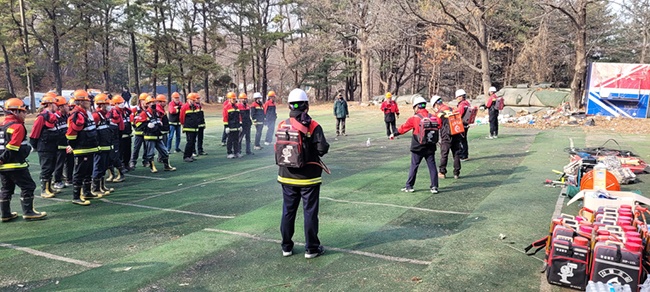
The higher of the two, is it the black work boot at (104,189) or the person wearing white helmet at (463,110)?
the person wearing white helmet at (463,110)

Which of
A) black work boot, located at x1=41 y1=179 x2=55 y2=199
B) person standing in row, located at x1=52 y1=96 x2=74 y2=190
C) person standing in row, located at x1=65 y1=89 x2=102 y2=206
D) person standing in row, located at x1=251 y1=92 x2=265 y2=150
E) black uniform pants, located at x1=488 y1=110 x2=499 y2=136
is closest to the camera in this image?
person standing in row, located at x1=65 y1=89 x2=102 y2=206

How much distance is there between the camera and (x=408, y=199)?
8.43m

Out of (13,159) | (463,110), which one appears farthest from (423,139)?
(13,159)

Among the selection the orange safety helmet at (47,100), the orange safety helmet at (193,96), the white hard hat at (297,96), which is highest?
the orange safety helmet at (193,96)

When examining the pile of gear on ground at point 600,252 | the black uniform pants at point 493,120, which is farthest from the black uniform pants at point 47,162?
the black uniform pants at point 493,120

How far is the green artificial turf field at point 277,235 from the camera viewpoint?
5027 mm

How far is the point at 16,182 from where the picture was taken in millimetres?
7410

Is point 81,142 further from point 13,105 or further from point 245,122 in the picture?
point 245,122

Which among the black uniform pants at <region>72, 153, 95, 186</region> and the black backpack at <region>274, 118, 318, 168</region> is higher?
the black backpack at <region>274, 118, 318, 168</region>

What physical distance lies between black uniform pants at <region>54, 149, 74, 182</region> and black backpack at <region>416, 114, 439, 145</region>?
766cm

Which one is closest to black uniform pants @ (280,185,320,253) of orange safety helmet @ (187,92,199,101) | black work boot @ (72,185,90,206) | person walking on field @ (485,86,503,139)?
black work boot @ (72,185,90,206)

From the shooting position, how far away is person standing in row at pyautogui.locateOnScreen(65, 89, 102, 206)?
28.2 ft

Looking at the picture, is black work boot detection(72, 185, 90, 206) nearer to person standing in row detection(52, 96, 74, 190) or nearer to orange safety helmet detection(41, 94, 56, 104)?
person standing in row detection(52, 96, 74, 190)

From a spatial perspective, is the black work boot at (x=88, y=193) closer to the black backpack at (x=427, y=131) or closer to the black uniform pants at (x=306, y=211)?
the black uniform pants at (x=306, y=211)
